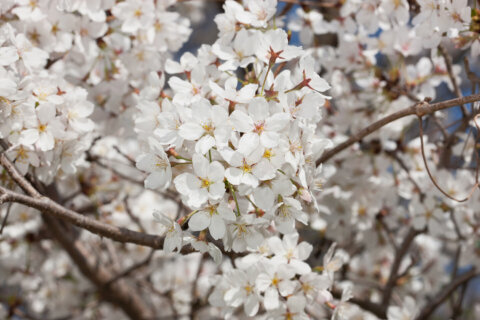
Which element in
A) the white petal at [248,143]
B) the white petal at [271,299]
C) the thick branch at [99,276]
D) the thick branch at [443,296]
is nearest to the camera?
the white petal at [248,143]

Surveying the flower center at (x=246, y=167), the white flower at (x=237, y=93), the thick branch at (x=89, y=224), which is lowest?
the thick branch at (x=89, y=224)

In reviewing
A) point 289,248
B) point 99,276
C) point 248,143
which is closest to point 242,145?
point 248,143

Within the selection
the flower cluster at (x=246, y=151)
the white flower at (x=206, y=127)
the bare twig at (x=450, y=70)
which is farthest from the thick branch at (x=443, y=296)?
the white flower at (x=206, y=127)

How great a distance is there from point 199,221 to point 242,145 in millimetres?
188

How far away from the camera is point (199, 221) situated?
3.75 ft

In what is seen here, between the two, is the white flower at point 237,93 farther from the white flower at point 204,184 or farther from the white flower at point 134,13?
the white flower at point 134,13

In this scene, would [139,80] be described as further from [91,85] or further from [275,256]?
[275,256]

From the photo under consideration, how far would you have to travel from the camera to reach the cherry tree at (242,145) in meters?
1.16

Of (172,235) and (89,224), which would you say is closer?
(172,235)

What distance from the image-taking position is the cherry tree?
116 centimetres

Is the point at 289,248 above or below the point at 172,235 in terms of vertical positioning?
below

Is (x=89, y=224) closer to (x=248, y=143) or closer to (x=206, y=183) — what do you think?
(x=206, y=183)

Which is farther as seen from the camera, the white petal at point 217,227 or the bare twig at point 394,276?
the bare twig at point 394,276

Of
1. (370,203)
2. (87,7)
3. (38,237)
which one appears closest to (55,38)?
(87,7)
